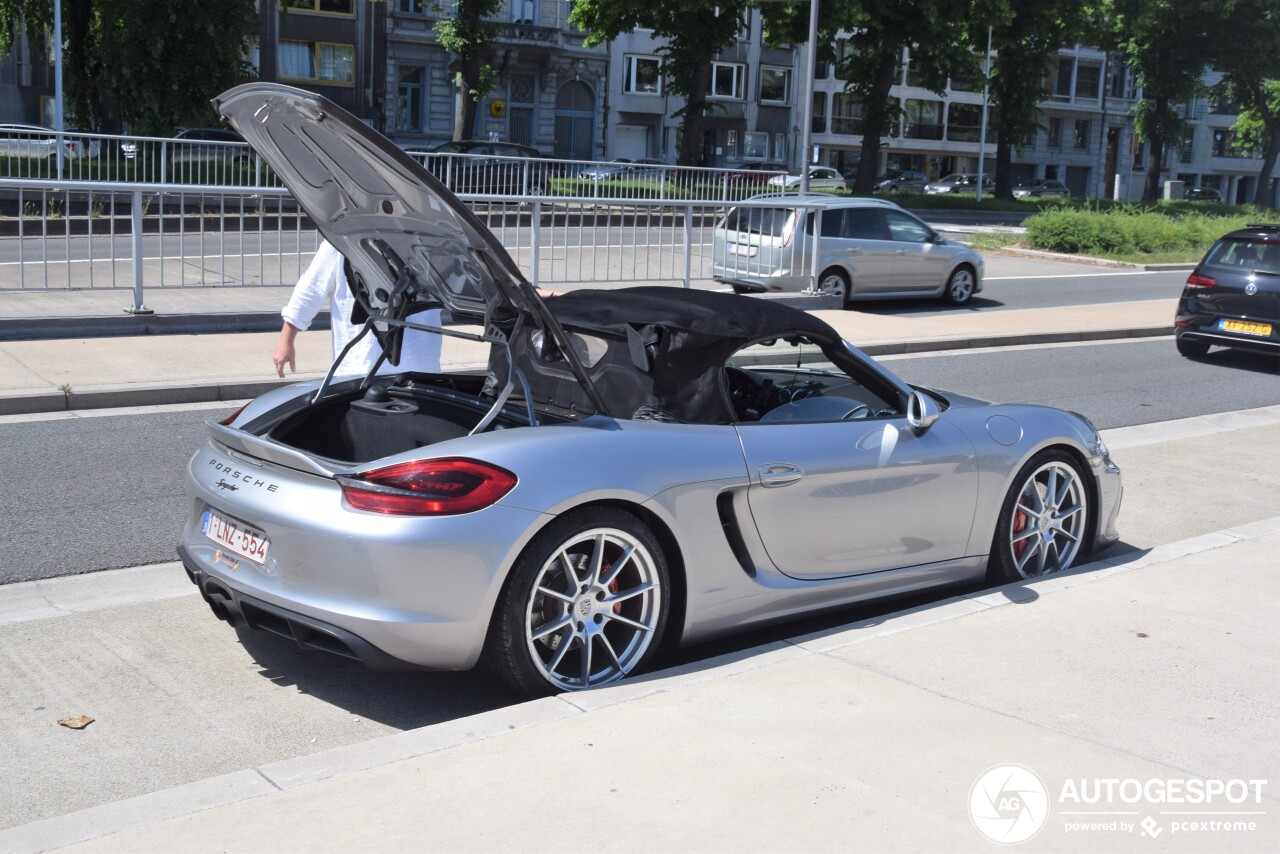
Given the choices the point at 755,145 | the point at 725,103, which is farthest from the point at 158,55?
the point at 755,145

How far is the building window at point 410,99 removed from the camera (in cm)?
5753

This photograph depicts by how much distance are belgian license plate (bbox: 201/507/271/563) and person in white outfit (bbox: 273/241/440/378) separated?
1.29 metres

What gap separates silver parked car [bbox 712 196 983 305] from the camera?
59.2 ft

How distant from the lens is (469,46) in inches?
1592

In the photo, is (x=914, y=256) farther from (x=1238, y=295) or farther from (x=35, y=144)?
(x=35, y=144)

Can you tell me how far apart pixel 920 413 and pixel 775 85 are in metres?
69.5

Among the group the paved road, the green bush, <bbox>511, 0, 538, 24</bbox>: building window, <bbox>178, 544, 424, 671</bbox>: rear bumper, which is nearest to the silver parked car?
Result: the paved road

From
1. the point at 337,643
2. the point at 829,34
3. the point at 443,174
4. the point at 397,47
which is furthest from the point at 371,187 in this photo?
the point at 397,47

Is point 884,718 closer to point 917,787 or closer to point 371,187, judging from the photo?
point 917,787

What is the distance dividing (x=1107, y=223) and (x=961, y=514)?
88.2ft

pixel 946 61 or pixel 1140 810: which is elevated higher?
pixel 946 61

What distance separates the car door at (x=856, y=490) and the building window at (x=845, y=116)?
72.6 m

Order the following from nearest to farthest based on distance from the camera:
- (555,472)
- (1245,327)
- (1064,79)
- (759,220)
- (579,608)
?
(555,472)
(579,608)
(1245,327)
(759,220)
(1064,79)

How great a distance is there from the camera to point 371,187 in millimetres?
4574
